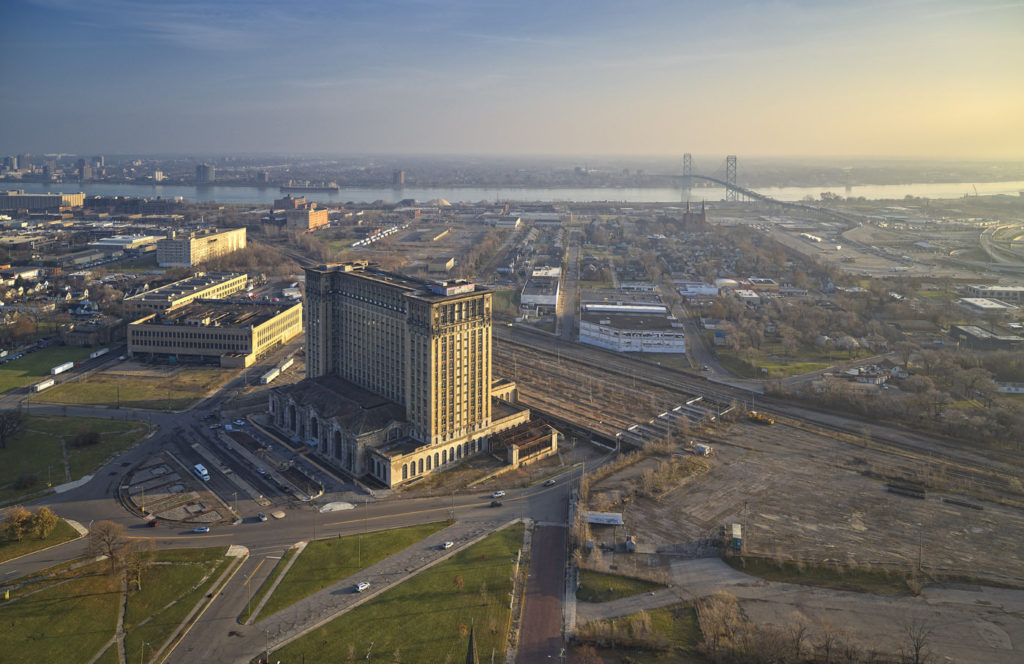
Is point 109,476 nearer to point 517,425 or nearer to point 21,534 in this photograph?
point 21,534

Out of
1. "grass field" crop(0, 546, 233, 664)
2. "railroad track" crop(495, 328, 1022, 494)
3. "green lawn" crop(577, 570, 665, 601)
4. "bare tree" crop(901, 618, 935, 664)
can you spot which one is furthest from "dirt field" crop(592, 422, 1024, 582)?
"grass field" crop(0, 546, 233, 664)

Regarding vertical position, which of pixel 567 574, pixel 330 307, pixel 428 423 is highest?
pixel 330 307

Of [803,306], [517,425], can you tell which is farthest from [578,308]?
[517,425]

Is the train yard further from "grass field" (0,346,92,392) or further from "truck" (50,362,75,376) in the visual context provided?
"grass field" (0,346,92,392)

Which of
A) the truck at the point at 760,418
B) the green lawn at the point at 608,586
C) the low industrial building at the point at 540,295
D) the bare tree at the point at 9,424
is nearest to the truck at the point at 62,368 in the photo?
the bare tree at the point at 9,424

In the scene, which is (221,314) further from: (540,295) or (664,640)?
(664,640)

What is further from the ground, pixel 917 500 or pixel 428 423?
pixel 428 423
